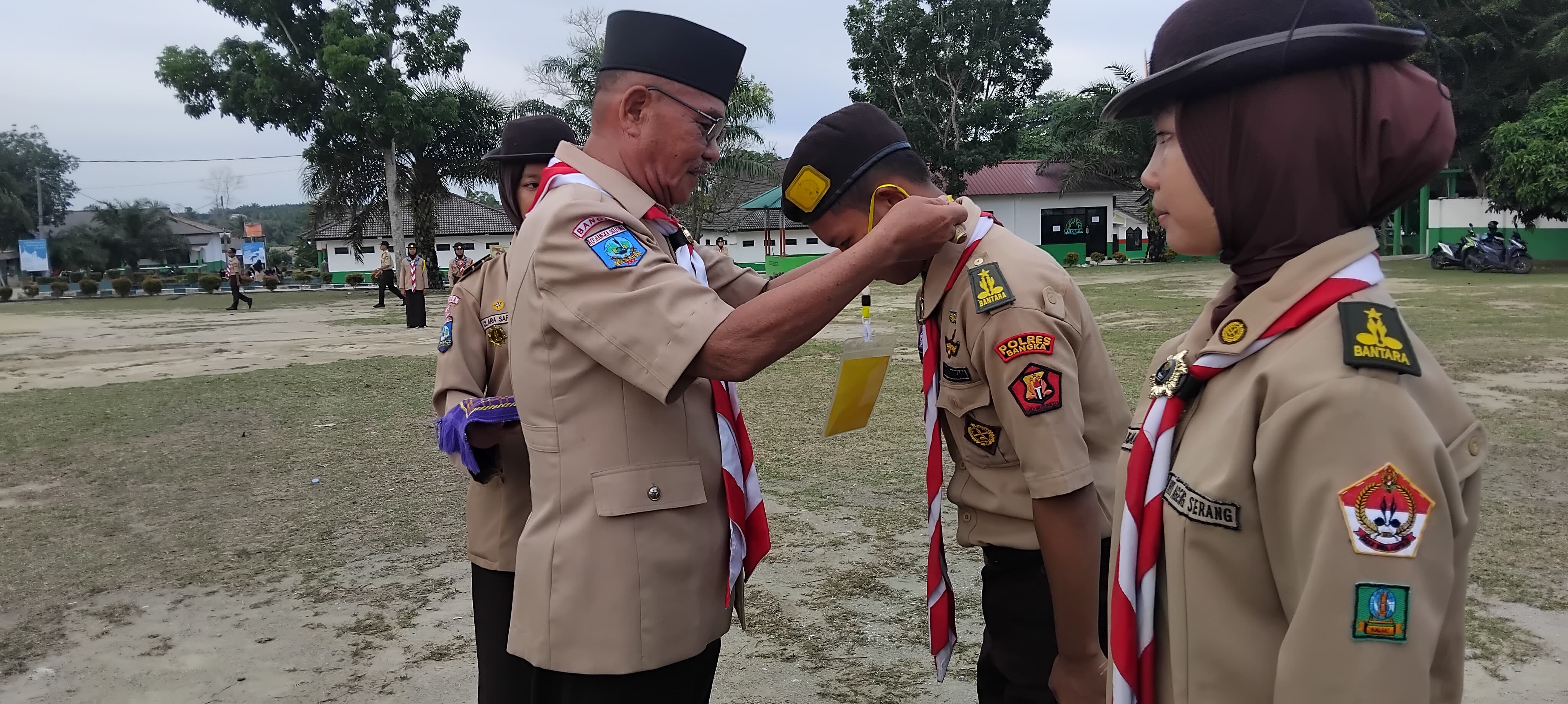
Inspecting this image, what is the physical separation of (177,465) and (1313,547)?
8116mm

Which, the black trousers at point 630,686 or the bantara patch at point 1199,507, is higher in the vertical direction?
the bantara patch at point 1199,507

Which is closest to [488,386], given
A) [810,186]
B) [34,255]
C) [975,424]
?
[810,186]

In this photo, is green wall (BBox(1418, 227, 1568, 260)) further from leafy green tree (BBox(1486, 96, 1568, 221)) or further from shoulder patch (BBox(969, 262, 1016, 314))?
shoulder patch (BBox(969, 262, 1016, 314))

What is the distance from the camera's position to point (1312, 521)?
1098mm

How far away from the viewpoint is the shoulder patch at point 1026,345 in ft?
6.60

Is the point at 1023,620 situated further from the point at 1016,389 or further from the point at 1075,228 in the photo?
the point at 1075,228

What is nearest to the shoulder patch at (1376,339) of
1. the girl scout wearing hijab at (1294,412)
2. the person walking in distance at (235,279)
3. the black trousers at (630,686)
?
the girl scout wearing hijab at (1294,412)

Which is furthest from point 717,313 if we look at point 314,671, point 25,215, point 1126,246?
point 25,215

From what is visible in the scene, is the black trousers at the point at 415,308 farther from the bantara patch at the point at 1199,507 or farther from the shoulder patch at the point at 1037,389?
the bantara patch at the point at 1199,507

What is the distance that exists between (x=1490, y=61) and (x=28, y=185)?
75412 mm

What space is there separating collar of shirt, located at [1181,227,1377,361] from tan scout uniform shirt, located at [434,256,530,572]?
5.89 ft

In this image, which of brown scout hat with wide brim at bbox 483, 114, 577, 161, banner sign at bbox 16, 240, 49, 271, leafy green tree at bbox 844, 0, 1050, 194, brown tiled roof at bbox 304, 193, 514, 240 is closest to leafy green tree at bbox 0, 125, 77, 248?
banner sign at bbox 16, 240, 49, 271

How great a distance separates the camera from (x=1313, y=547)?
3.62 feet

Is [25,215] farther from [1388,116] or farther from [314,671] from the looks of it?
[1388,116]
